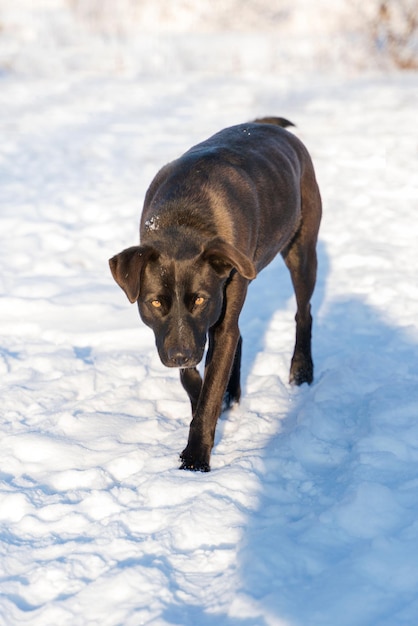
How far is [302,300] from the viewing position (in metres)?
5.14

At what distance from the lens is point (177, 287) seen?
3641mm

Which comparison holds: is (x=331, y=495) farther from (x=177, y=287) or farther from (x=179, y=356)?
(x=177, y=287)

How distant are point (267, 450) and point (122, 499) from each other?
0.82 meters

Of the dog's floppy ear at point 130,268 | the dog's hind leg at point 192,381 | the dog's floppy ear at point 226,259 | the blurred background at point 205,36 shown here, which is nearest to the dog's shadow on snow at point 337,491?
the dog's hind leg at point 192,381

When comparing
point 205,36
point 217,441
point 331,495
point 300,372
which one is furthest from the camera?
point 205,36

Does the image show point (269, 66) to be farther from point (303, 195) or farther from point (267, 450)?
point (267, 450)

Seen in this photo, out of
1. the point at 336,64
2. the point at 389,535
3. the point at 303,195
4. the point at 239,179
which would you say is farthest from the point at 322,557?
the point at 336,64

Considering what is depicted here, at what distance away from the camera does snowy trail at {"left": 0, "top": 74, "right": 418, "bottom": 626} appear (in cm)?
288

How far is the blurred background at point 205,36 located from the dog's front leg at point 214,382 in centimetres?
1106

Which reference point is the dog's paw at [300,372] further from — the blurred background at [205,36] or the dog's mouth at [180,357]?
the blurred background at [205,36]

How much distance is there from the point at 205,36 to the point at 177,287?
53.4 feet

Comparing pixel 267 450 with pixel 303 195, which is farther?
pixel 303 195

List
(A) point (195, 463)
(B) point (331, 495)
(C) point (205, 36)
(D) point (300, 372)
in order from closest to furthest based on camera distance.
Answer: (B) point (331, 495) → (A) point (195, 463) → (D) point (300, 372) → (C) point (205, 36)

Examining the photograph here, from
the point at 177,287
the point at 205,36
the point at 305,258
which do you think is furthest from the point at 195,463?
the point at 205,36
